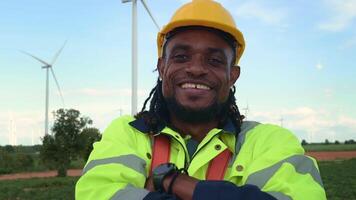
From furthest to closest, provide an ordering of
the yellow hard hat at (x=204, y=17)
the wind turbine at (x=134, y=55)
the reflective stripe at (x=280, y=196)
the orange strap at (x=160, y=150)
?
the wind turbine at (x=134, y=55)
the yellow hard hat at (x=204, y=17)
the orange strap at (x=160, y=150)
the reflective stripe at (x=280, y=196)

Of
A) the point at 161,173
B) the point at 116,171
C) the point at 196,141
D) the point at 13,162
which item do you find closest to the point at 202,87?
the point at 196,141

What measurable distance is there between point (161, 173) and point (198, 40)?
2.84ft

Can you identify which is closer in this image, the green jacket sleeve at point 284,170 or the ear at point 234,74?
the green jacket sleeve at point 284,170

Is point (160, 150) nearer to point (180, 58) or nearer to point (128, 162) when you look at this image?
point (128, 162)

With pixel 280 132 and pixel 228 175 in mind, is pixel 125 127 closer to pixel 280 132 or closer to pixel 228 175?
pixel 228 175

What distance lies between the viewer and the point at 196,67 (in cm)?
305

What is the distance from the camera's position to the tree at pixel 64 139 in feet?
153

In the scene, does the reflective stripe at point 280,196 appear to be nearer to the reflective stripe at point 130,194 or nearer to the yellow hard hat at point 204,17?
the reflective stripe at point 130,194

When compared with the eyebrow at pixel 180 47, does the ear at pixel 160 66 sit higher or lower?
lower

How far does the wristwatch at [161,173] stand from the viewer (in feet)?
9.11

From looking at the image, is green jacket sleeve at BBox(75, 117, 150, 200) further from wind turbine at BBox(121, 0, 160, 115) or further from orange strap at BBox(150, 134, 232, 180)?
wind turbine at BBox(121, 0, 160, 115)

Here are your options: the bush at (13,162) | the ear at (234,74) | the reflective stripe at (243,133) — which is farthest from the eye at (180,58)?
the bush at (13,162)

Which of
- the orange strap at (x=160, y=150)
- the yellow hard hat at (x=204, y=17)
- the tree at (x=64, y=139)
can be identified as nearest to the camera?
the orange strap at (x=160, y=150)

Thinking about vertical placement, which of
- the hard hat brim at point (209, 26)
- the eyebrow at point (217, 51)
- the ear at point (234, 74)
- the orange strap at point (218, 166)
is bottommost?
the orange strap at point (218, 166)
